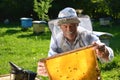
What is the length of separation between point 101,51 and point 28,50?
281 inches

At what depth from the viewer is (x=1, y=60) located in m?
8.47

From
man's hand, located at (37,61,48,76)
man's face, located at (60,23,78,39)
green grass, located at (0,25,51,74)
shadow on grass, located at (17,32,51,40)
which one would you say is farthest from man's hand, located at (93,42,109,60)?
shadow on grass, located at (17,32,51,40)

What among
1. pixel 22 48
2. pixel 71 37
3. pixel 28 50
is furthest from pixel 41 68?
pixel 22 48

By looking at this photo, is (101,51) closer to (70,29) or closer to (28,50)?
(70,29)

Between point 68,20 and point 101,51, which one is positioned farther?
point 68,20

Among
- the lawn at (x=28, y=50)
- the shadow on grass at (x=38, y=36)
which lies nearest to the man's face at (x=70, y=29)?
the lawn at (x=28, y=50)

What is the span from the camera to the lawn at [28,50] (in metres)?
7.11

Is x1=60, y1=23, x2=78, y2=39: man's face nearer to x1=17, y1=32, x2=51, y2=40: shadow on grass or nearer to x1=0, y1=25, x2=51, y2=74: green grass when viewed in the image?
x1=0, y1=25, x2=51, y2=74: green grass

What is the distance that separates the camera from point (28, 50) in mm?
10102

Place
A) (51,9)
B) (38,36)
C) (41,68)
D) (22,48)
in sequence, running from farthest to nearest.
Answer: (51,9)
(38,36)
(22,48)
(41,68)

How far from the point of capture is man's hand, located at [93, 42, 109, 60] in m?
3.03

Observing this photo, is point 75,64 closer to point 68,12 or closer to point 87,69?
point 87,69

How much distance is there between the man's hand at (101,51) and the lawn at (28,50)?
336 cm

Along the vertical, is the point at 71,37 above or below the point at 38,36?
above
